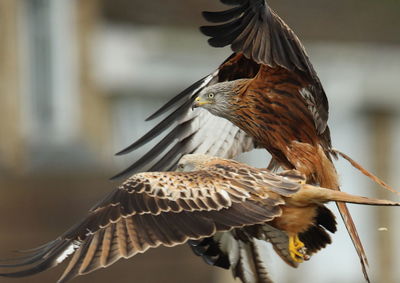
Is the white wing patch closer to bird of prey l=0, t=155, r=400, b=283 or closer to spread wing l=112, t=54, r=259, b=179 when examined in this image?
bird of prey l=0, t=155, r=400, b=283

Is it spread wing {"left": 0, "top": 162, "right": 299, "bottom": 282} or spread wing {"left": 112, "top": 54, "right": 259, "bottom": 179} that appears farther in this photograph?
spread wing {"left": 112, "top": 54, "right": 259, "bottom": 179}

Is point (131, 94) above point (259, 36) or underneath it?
underneath

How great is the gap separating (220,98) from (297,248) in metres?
0.97

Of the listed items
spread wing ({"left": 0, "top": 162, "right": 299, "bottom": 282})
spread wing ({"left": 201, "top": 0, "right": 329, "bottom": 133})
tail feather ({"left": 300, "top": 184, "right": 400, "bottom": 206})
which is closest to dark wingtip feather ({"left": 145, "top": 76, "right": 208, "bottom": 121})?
spread wing ({"left": 201, "top": 0, "right": 329, "bottom": 133})

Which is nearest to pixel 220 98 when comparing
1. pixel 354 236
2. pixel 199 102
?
pixel 199 102

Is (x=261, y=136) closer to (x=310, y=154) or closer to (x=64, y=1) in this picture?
(x=310, y=154)

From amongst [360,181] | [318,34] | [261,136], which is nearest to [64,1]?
[318,34]

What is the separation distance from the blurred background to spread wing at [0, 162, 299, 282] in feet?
18.9

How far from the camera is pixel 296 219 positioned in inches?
253

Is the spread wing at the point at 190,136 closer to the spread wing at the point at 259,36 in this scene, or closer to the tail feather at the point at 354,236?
the spread wing at the point at 259,36

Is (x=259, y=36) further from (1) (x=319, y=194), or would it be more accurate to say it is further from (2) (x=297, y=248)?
(2) (x=297, y=248)

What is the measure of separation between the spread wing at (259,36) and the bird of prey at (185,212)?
56 cm

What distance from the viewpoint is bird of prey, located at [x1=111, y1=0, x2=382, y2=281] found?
660 cm

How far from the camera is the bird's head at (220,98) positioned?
23.1ft
